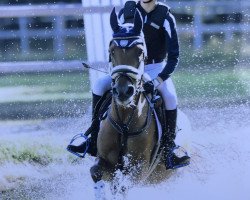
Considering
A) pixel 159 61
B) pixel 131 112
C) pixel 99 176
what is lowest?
pixel 99 176

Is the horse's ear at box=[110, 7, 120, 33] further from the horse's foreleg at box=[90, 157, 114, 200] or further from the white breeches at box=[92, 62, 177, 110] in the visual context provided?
the horse's foreleg at box=[90, 157, 114, 200]

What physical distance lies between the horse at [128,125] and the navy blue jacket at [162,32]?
0.45ft

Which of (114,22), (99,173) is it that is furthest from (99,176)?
(114,22)

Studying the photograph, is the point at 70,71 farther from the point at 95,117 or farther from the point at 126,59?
the point at 126,59

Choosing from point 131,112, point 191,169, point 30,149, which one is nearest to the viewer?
point 131,112

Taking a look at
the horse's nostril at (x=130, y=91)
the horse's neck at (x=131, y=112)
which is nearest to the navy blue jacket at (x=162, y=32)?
the horse's neck at (x=131, y=112)

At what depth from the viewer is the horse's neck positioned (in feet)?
5.36

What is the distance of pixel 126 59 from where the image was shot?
1504 millimetres

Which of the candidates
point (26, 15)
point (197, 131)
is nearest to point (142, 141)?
point (197, 131)

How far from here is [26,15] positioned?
2.22m

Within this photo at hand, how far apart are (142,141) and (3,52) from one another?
0.92 metres

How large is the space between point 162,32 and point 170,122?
321mm

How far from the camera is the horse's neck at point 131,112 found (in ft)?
5.36

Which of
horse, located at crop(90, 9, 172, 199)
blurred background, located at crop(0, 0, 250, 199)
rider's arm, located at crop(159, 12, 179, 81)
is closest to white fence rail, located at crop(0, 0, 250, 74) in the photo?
blurred background, located at crop(0, 0, 250, 199)
